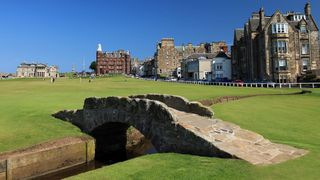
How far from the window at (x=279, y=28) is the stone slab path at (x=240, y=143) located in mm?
65643

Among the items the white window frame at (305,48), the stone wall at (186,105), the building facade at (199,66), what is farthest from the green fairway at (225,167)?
the building facade at (199,66)

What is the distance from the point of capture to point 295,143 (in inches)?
618

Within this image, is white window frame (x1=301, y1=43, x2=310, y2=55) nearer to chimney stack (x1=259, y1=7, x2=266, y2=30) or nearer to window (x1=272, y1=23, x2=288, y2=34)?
window (x1=272, y1=23, x2=288, y2=34)

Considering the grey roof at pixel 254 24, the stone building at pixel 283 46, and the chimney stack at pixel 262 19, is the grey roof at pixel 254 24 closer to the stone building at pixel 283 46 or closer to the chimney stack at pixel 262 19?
the stone building at pixel 283 46

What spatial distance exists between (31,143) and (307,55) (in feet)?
236

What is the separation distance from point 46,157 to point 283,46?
6827 centimetres

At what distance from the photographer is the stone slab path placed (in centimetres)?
1302

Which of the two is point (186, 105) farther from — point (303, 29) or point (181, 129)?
point (303, 29)

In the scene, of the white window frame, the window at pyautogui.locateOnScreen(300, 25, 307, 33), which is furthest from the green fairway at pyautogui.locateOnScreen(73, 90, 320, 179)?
the window at pyautogui.locateOnScreen(300, 25, 307, 33)

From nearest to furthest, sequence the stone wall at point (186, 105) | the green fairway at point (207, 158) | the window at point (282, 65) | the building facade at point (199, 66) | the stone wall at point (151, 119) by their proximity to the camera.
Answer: the green fairway at point (207, 158) → the stone wall at point (151, 119) → the stone wall at point (186, 105) → the window at point (282, 65) → the building facade at point (199, 66)

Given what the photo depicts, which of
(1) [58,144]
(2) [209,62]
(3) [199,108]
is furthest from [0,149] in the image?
(2) [209,62]

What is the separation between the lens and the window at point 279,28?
77125mm

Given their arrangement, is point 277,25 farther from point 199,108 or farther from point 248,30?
point 199,108

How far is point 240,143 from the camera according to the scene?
14.3 meters
